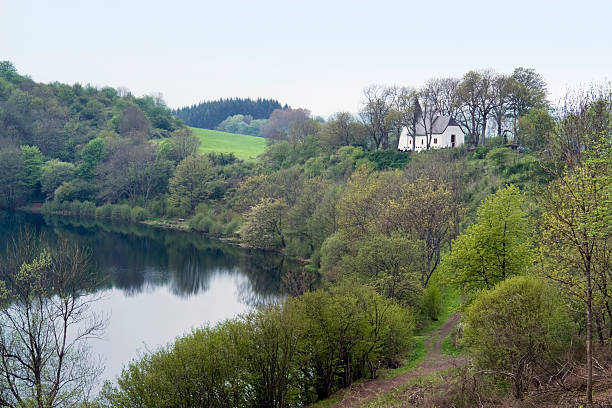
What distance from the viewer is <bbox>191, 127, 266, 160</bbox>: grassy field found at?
11212 cm

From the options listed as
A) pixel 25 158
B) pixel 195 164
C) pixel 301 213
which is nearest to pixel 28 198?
pixel 25 158

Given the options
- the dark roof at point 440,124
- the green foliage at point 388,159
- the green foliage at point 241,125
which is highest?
the green foliage at point 241,125

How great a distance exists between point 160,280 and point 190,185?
35089mm

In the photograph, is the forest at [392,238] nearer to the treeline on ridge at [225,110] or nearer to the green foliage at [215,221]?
the green foliage at [215,221]

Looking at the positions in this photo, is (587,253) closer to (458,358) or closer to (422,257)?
(458,358)

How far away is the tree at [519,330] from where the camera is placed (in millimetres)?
16453

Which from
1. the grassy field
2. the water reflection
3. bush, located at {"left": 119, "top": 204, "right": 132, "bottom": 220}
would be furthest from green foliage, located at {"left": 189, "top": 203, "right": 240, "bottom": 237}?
the grassy field

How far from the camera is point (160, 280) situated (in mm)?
45719

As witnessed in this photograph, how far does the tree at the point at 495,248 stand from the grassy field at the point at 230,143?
8417 cm

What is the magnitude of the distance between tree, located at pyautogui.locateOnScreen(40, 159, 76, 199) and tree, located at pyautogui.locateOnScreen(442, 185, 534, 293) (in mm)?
79108

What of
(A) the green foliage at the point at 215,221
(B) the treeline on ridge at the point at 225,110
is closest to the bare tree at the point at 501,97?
(A) the green foliage at the point at 215,221

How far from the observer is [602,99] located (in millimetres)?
14477

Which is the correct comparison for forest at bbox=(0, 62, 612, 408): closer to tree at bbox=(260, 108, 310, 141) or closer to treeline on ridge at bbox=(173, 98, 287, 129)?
tree at bbox=(260, 108, 310, 141)

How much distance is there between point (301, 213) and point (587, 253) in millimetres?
42410
